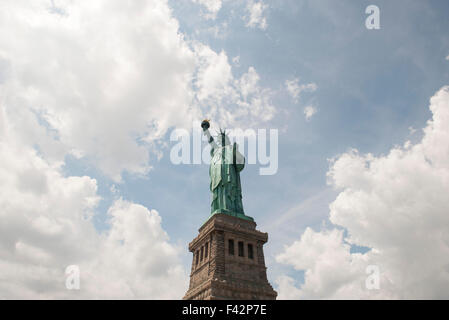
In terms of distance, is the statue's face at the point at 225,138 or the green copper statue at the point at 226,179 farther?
the statue's face at the point at 225,138

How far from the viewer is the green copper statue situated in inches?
1532

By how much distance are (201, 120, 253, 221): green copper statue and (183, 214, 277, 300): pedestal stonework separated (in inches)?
80.2

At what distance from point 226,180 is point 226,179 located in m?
0.16

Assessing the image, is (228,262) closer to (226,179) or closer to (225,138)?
(226,179)

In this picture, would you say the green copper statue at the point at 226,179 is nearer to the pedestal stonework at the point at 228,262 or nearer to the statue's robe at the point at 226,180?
the statue's robe at the point at 226,180

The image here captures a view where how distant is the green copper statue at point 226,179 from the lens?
128ft

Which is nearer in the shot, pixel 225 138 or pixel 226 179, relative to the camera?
pixel 226 179

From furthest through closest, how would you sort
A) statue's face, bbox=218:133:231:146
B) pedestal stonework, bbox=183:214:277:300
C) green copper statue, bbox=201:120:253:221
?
statue's face, bbox=218:133:231:146, green copper statue, bbox=201:120:253:221, pedestal stonework, bbox=183:214:277:300

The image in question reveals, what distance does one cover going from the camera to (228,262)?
33.1m

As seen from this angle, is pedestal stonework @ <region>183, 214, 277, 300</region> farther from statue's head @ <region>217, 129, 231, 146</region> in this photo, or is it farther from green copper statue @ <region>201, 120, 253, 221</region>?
statue's head @ <region>217, 129, 231, 146</region>

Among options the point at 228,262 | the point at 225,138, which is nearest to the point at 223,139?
the point at 225,138

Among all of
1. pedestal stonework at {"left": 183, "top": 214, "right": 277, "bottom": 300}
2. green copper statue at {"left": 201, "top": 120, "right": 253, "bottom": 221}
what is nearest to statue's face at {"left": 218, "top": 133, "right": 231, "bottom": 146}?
green copper statue at {"left": 201, "top": 120, "right": 253, "bottom": 221}

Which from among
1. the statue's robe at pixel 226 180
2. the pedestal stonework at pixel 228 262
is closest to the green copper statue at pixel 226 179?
the statue's robe at pixel 226 180
